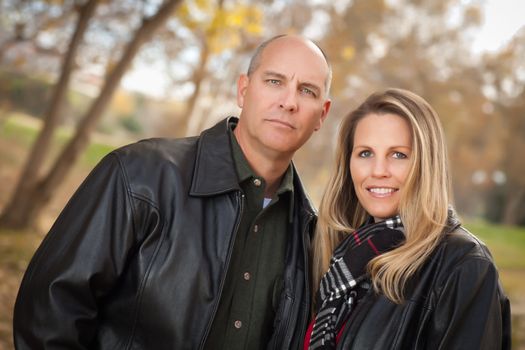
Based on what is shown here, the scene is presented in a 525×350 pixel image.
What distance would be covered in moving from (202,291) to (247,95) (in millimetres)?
1038

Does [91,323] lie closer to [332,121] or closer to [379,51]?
[379,51]

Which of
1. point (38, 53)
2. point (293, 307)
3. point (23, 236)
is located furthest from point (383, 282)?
point (38, 53)

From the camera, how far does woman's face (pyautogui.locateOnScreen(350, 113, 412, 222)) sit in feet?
8.24

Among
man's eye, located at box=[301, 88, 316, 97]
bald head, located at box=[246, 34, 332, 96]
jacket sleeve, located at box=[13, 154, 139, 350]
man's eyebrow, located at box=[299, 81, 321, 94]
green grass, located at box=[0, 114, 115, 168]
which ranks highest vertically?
bald head, located at box=[246, 34, 332, 96]

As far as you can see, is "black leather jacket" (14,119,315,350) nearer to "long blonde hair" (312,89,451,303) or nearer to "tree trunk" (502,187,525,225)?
"long blonde hair" (312,89,451,303)

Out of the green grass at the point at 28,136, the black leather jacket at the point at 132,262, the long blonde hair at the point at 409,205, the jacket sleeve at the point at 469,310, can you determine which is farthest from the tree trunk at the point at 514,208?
the black leather jacket at the point at 132,262

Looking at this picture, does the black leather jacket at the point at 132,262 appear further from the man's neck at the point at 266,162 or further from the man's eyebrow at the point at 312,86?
the man's eyebrow at the point at 312,86

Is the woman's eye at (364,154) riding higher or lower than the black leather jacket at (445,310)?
higher

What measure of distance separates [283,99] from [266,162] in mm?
312

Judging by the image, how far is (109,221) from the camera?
2328mm

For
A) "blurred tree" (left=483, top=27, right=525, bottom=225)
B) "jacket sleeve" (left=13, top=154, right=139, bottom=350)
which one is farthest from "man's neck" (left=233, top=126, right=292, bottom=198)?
"blurred tree" (left=483, top=27, right=525, bottom=225)

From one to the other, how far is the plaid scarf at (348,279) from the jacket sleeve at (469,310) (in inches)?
14.3

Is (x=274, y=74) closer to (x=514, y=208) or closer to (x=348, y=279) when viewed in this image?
(x=348, y=279)

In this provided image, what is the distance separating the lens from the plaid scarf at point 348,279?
7.93 feet
